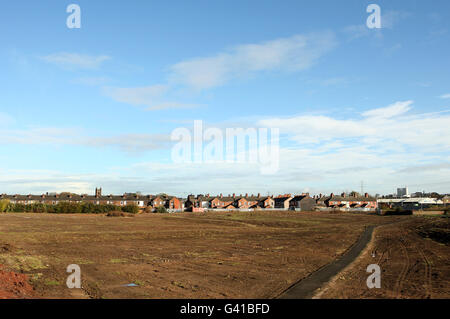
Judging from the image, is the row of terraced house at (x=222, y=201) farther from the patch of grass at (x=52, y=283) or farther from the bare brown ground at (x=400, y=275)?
the patch of grass at (x=52, y=283)

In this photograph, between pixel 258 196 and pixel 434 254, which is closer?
pixel 434 254

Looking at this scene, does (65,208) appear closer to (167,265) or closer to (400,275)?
(167,265)

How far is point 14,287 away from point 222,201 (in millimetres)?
155416

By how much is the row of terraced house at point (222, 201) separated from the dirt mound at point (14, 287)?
439 ft

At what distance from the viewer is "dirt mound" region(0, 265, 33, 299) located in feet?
48.4

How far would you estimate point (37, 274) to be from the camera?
2033 cm

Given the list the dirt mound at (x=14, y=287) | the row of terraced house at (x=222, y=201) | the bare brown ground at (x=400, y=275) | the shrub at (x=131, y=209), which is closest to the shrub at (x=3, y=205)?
the shrub at (x=131, y=209)

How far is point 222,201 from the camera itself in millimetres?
170625

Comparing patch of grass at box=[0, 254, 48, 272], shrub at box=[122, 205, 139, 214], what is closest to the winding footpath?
patch of grass at box=[0, 254, 48, 272]

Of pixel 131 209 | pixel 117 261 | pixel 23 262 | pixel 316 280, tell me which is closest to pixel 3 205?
pixel 131 209
